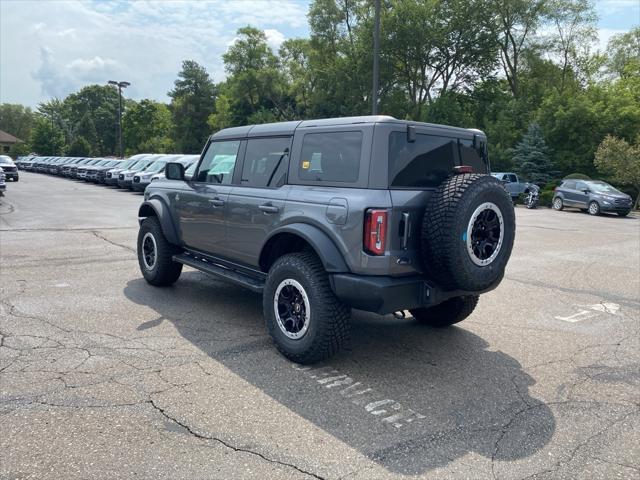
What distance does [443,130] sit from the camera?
4672 mm

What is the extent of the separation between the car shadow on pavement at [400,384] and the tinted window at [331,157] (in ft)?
5.25

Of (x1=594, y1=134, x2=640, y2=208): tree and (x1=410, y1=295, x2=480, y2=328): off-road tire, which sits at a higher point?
(x1=594, y1=134, x2=640, y2=208): tree

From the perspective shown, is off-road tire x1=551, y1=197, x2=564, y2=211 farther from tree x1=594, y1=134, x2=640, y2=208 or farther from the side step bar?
the side step bar

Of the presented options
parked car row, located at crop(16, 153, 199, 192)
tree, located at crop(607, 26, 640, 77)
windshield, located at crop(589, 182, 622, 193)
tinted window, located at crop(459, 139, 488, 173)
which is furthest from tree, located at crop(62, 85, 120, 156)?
tinted window, located at crop(459, 139, 488, 173)

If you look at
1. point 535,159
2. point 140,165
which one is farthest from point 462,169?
point 535,159

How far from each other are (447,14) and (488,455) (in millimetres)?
41518

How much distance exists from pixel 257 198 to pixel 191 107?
60488 mm

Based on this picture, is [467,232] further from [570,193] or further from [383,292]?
[570,193]

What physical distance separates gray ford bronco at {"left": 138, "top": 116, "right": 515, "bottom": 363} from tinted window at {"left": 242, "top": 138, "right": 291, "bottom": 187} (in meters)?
0.01

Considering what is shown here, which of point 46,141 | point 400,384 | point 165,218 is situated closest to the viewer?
point 400,384

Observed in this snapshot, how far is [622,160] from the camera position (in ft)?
82.4

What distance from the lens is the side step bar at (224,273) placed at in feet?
16.7

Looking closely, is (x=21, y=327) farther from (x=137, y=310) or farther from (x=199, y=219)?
(x=199, y=219)

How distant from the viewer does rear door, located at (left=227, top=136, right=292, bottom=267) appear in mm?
4848
